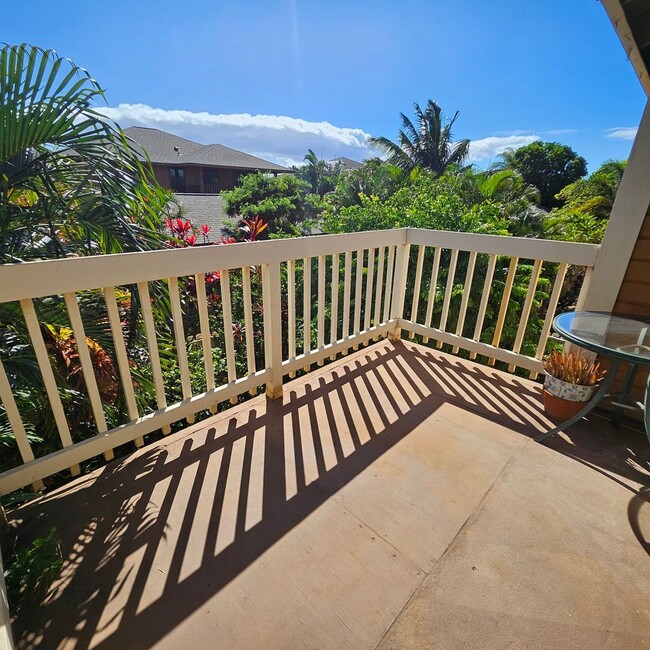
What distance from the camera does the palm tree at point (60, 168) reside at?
1.44 metres

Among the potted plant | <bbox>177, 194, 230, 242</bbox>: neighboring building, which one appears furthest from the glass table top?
<bbox>177, 194, 230, 242</bbox>: neighboring building

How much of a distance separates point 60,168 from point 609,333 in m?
2.84

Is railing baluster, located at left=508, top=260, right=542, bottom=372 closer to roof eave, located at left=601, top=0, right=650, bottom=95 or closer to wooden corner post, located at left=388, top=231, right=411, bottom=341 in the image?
wooden corner post, located at left=388, top=231, right=411, bottom=341

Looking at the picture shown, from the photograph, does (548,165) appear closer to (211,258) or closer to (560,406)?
(560,406)

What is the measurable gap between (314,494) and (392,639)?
60 cm

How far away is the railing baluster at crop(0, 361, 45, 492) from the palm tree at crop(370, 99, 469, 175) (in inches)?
767

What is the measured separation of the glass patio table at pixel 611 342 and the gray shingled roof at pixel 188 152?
21841 millimetres

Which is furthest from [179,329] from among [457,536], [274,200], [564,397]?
[274,200]

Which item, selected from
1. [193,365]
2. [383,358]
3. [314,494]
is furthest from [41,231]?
[383,358]

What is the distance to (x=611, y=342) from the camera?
1.64 metres

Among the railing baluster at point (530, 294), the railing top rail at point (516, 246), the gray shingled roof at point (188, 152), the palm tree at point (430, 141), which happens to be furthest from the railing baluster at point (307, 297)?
the gray shingled roof at point (188, 152)

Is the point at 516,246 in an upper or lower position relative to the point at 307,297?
upper

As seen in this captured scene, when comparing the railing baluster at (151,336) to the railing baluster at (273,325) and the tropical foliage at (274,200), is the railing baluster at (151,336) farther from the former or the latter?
the tropical foliage at (274,200)

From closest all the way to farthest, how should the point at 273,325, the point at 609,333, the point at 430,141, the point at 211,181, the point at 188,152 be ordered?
the point at 609,333
the point at 273,325
the point at 430,141
the point at 211,181
the point at 188,152
